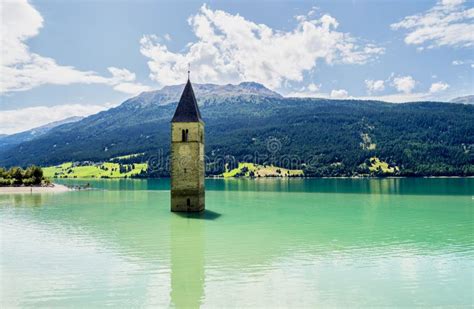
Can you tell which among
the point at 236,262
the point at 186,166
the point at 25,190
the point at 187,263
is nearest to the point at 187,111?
the point at 186,166

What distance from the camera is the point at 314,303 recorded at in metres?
18.5

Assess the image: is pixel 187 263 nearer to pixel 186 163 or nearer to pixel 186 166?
pixel 186 166

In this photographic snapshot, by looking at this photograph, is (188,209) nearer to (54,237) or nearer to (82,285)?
(54,237)

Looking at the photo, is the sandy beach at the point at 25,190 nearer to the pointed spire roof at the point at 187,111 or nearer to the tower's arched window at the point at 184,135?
the pointed spire roof at the point at 187,111

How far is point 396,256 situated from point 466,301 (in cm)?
867

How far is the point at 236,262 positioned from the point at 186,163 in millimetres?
25598

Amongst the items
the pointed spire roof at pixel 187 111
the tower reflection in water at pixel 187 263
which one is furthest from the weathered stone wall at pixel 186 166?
the tower reflection in water at pixel 187 263

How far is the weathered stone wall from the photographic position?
1959 inches

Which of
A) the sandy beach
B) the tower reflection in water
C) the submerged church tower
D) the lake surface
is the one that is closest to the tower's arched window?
the submerged church tower

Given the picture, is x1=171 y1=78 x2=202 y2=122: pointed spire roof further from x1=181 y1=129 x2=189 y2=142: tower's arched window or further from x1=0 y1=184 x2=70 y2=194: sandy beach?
x1=0 y1=184 x2=70 y2=194: sandy beach

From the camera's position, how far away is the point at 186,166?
49875 mm

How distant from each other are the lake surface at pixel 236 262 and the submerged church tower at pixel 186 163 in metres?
4.72

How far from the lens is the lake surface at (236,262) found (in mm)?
19266

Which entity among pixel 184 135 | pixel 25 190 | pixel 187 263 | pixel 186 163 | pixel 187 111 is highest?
pixel 187 111
